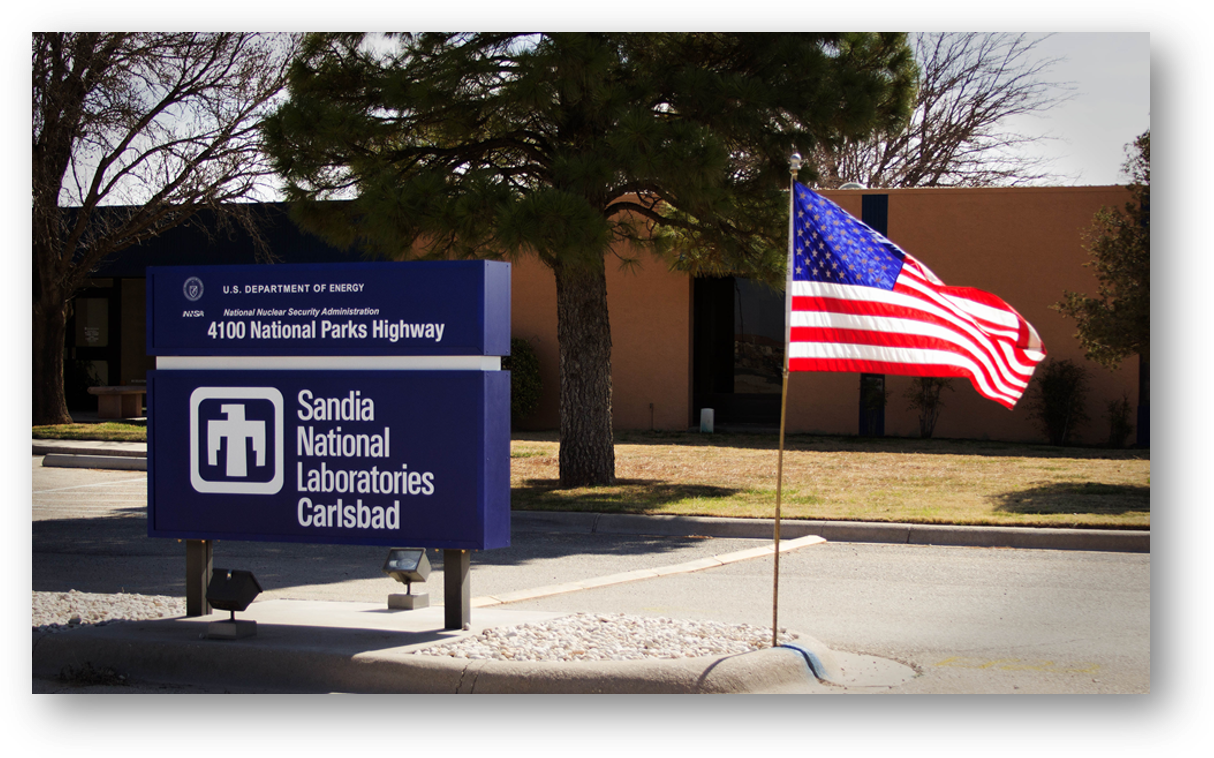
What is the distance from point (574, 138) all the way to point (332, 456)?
7.44 m

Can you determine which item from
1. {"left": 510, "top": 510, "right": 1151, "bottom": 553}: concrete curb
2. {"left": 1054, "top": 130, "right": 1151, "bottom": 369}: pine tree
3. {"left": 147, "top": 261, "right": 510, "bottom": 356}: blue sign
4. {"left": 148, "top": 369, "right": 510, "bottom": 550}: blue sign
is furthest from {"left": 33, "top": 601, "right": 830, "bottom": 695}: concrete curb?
{"left": 1054, "top": 130, "right": 1151, "bottom": 369}: pine tree

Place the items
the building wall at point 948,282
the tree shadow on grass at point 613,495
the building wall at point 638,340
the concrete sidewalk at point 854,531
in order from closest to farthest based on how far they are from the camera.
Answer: the concrete sidewalk at point 854,531
the tree shadow on grass at point 613,495
the building wall at point 948,282
the building wall at point 638,340

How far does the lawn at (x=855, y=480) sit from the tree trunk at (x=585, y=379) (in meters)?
0.38

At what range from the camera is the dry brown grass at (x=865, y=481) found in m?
11.3

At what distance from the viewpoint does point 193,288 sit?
21.5ft

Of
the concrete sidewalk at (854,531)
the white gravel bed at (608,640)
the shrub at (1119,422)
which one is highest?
the shrub at (1119,422)

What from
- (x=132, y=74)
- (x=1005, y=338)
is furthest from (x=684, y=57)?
(x=132, y=74)

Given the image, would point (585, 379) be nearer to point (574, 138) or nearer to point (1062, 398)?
point (574, 138)

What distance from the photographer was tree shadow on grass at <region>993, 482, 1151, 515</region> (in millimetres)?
11312

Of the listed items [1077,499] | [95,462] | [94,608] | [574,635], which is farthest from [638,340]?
[574,635]

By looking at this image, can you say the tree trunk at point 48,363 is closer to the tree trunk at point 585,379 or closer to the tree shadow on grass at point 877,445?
the tree shadow on grass at point 877,445

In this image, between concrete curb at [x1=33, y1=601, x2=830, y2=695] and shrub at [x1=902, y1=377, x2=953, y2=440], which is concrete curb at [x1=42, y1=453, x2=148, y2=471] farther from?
shrub at [x1=902, y1=377, x2=953, y2=440]

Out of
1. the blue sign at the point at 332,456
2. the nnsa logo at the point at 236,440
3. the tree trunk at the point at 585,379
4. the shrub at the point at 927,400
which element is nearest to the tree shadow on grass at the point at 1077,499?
the tree trunk at the point at 585,379

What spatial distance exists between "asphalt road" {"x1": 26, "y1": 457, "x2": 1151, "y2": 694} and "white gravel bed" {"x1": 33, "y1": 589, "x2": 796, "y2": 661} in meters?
0.82
